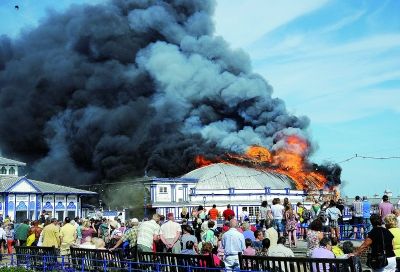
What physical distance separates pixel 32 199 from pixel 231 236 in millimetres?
41694

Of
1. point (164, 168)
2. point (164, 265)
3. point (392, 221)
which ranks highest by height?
point (164, 168)

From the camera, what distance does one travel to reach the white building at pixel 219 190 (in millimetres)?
67125

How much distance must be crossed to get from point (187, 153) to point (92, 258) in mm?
62822

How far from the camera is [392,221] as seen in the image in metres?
11.3

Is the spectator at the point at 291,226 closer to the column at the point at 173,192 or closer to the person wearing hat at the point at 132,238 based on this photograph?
the person wearing hat at the point at 132,238

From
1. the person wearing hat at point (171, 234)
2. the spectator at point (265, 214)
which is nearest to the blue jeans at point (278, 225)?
the spectator at point (265, 214)

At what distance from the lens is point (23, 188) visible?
2014 inches

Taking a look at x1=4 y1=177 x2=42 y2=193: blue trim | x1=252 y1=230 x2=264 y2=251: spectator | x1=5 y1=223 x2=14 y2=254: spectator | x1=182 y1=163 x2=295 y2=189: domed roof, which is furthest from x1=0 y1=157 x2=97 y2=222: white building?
x1=252 y1=230 x2=264 y2=251: spectator

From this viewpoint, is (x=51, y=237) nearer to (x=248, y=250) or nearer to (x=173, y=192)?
(x=248, y=250)

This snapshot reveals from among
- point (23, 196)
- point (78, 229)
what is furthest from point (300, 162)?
point (78, 229)

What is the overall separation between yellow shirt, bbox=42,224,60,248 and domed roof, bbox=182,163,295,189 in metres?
50.6

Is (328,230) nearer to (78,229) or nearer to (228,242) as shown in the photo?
(228,242)

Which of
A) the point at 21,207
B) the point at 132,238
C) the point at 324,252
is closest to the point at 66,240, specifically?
the point at 132,238

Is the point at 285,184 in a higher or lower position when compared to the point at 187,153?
lower
